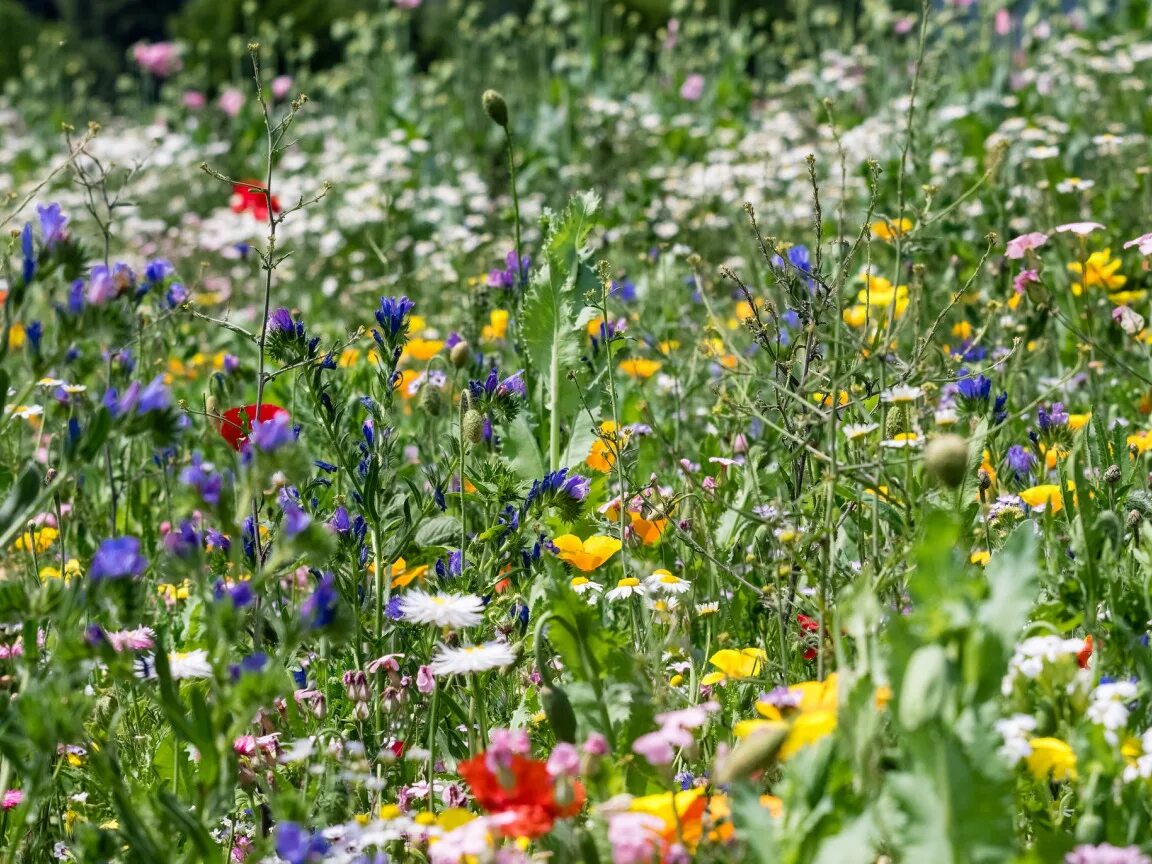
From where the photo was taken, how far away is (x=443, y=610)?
1521 millimetres

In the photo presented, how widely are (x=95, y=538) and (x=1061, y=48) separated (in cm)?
505

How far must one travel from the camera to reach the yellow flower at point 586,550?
198 cm

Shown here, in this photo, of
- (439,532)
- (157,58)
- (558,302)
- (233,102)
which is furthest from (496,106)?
(157,58)

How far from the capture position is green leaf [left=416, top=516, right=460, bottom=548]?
2234mm

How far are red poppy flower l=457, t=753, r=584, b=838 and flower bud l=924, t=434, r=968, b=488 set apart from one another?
487 mm

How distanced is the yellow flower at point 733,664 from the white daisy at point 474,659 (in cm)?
35

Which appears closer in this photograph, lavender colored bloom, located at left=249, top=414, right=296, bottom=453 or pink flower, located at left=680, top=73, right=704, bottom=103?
lavender colored bloom, located at left=249, top=414, right=296, bottom=453

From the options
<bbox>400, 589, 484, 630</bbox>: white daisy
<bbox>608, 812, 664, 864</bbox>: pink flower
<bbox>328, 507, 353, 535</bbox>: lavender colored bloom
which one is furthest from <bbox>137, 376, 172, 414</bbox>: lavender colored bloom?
<bbox>328, 507, 353, 535</bbox>: lavender colored bloom

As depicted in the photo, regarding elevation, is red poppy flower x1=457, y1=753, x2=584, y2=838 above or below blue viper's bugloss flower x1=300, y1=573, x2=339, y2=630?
below

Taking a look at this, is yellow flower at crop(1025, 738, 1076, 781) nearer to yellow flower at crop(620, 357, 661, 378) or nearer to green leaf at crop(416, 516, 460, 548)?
green leaf at crop(416, 516, 460, 548)

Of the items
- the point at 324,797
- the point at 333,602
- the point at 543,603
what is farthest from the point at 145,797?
the point at 543,603

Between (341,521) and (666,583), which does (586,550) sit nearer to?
(666,583)

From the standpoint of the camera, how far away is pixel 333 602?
1260 millimetres

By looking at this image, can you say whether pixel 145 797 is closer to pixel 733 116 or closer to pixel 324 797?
pixel 324 797
